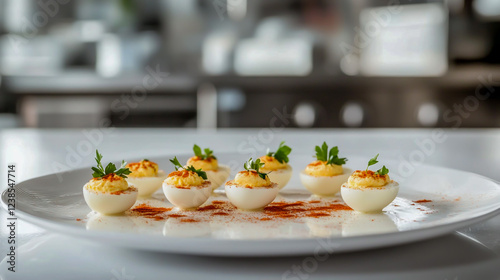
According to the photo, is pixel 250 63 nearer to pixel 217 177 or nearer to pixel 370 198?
pixel 217 177

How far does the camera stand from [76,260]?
88cm

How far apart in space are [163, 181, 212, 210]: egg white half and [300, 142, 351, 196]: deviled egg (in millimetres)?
325

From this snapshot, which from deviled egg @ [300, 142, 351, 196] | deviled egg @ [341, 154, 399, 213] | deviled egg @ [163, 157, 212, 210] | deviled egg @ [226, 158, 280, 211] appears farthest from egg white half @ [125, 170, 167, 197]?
deviled egg @ [341, 154, 399, 213]

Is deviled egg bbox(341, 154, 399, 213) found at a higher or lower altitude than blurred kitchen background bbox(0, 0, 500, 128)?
lower

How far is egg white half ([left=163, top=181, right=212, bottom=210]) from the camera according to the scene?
126 cm

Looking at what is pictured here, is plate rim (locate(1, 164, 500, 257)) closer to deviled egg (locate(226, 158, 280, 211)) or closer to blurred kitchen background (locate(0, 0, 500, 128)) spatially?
deviled egg (locate(226, 158, 280, 211))

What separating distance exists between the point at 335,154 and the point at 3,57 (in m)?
4.20

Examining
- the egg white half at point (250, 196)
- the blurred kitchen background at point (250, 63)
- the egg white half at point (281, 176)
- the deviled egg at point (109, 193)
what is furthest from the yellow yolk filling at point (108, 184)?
the blurred kitchen background at point (250, 63)

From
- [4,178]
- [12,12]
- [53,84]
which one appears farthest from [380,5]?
[4,178]

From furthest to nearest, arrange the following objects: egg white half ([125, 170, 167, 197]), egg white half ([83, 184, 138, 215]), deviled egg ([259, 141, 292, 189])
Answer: deviled egg ([259, 141, 292, 189]), egg white half ([125, 170, 167, 197]), egg white half ([83, 184, 138, 215])

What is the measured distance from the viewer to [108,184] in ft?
4.03

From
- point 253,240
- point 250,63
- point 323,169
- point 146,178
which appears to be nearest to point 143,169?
point 146,178

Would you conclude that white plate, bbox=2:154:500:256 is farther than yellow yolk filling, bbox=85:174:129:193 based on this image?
No

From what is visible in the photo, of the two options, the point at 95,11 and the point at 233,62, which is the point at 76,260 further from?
the point at 95,11
